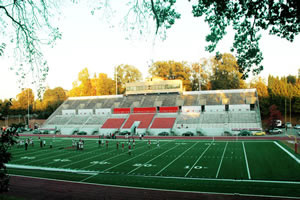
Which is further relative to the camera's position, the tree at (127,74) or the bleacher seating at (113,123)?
the tree at (127,74)

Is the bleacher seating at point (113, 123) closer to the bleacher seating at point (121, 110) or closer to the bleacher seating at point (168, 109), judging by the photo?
the bleacher seating at point (121, 110)

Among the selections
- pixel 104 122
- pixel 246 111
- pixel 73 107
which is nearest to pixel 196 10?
pixel 246 111

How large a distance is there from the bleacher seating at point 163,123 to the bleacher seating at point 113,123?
286 inches

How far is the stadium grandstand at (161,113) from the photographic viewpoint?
45.1m

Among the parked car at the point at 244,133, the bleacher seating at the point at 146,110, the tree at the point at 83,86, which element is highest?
the tree at the point at 83,86

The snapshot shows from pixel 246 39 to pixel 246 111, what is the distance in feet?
136

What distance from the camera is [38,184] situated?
1405 cm

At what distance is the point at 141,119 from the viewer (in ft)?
168

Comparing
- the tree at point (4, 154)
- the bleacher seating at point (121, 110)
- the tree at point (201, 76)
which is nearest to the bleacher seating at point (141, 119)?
the bleacher seating at point (121, 110)

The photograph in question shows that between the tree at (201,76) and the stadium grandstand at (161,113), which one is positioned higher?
the tree at (201,76)

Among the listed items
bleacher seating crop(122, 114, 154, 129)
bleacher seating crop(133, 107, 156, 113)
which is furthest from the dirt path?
bleacher seating crop(133, 107, 156, 113)

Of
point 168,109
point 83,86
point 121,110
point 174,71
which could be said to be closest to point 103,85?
point 83,86

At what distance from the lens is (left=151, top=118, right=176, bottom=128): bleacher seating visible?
47.1 meters

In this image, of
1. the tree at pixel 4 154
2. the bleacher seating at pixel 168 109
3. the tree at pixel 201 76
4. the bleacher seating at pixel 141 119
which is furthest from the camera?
the tree at pixel 201 76
